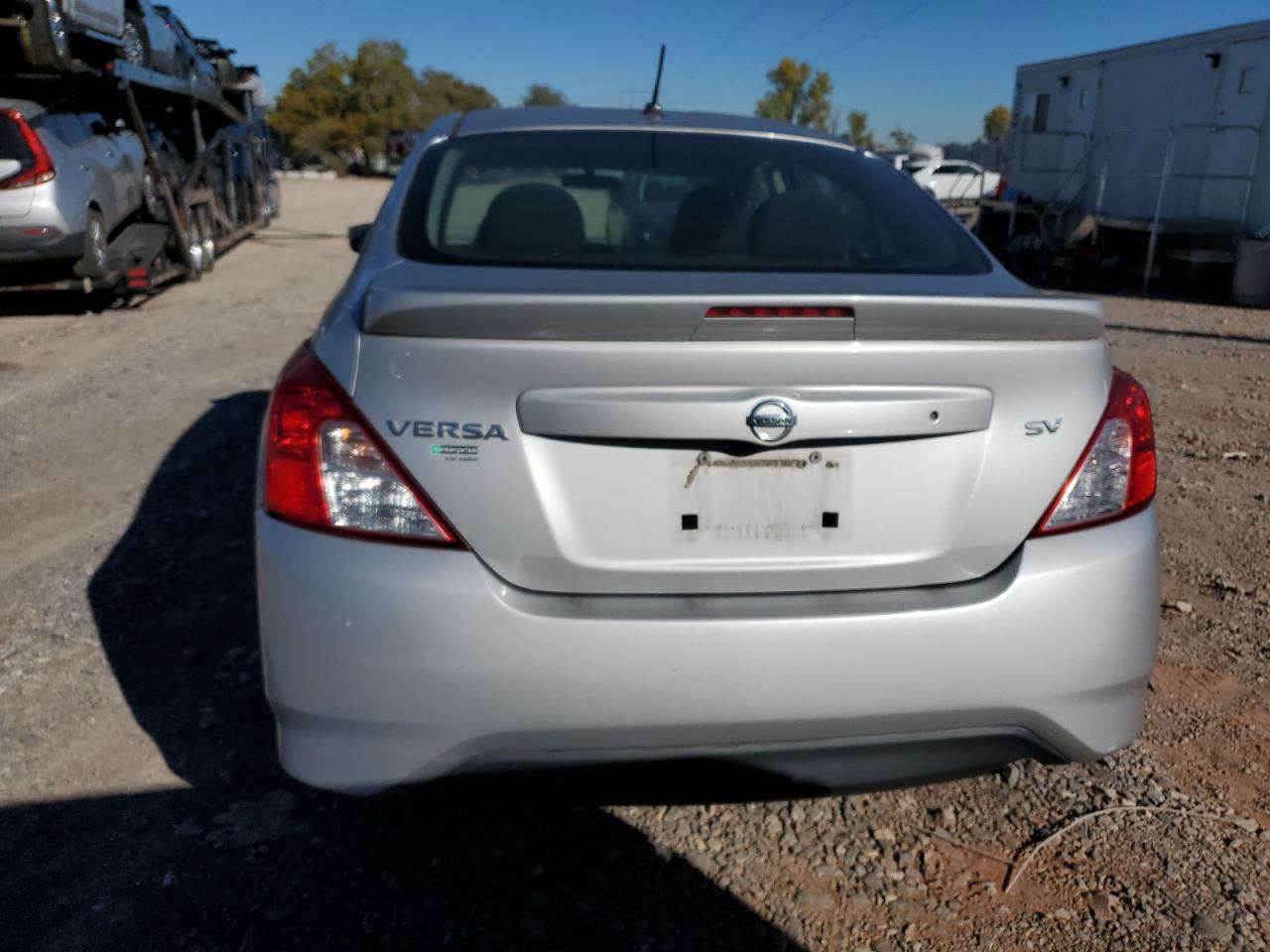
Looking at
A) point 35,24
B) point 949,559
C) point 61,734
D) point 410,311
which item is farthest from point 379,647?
point 35,24

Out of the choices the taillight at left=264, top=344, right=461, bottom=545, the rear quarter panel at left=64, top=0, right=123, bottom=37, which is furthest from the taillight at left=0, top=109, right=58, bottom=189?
the taillight at left=264, top=344, right=461, bottom=545

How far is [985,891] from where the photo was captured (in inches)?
88.3

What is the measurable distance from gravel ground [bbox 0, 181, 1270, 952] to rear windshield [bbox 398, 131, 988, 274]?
1.22m

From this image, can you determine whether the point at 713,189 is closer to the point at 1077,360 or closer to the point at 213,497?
the point at 1077,360

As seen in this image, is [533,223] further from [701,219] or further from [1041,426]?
[1041,426]

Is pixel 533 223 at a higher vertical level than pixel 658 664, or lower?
higher

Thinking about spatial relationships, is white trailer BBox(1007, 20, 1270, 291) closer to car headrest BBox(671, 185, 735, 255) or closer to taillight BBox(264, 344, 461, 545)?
car headrest BBox(671, 185, 735, 255)

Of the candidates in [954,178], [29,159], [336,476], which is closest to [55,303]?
[29,159]

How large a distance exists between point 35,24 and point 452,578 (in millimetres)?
9075

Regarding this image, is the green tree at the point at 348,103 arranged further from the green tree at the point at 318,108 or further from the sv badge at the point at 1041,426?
the sv badge at the point at 1041,426

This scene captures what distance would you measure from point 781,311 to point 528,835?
4.50ft

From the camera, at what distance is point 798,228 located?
8.36 feet

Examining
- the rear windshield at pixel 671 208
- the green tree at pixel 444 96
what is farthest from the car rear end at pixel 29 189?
the green tree at pixel 444 96

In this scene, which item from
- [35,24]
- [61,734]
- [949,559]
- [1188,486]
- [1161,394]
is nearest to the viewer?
[949,559]
